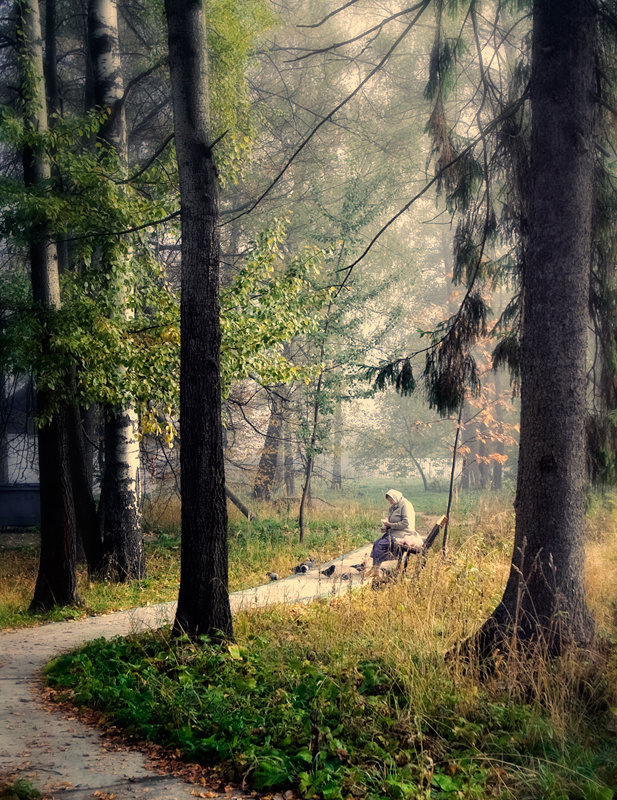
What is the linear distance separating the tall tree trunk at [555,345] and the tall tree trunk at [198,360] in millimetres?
2483

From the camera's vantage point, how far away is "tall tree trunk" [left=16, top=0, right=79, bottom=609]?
9.38 m

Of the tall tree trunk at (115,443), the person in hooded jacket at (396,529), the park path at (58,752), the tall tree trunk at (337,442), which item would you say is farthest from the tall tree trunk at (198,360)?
the tall tree trunk at (337,442)

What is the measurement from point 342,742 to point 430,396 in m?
4.01

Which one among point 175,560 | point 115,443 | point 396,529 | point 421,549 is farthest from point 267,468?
point 421,549

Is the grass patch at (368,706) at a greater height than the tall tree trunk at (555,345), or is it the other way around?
the tall tree trunk at (555,345)

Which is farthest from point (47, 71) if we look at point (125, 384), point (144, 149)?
point (125, 384)

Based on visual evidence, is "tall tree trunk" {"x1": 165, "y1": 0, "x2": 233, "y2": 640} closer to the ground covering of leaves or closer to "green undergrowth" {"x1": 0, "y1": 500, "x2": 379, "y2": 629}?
the ground covering of leaves

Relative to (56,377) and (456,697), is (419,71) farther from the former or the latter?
(456,697)

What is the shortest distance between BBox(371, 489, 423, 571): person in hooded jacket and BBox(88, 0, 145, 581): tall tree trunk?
12.7 ft

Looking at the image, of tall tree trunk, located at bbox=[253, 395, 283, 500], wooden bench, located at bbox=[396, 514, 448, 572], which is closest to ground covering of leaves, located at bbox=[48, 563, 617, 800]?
wooden bench, located at bbox=[396, 514, 448, 572]

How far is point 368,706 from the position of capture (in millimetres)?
5023

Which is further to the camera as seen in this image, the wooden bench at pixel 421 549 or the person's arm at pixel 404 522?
the person's arm at pixel 404 522

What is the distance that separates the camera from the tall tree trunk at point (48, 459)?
9383 millimetres

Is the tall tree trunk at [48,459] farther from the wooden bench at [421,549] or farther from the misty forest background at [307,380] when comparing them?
the wooden bench at [421,549]
